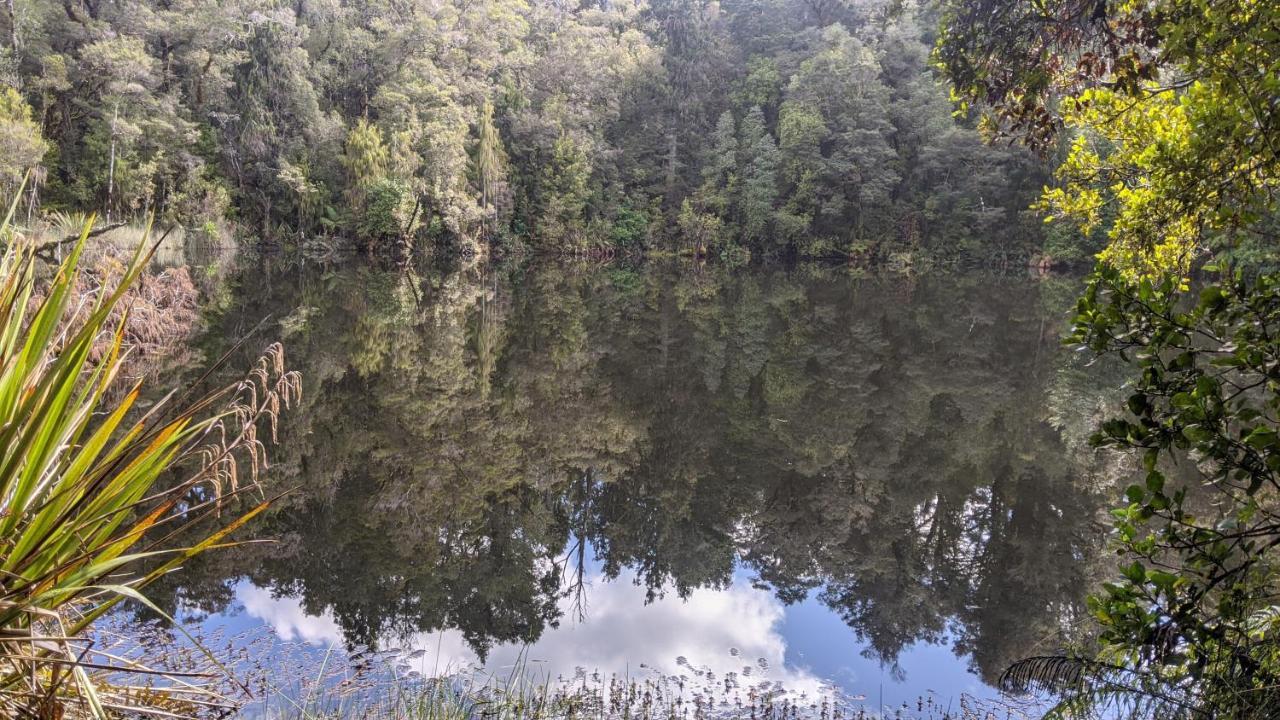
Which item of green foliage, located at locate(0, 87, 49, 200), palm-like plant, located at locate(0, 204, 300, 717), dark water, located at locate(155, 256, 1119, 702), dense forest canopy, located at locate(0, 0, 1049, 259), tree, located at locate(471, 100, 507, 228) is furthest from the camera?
tree, located at locate(471, 100, 507, 228)

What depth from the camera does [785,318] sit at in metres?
17.7

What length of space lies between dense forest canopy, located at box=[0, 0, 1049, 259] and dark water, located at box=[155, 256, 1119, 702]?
1815 cm

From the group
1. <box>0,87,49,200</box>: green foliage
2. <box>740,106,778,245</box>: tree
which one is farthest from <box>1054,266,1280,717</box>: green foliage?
<box>740,106,778,245</box>: tree

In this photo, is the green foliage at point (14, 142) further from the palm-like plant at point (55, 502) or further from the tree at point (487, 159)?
the palm-like plant at point (55, 502)

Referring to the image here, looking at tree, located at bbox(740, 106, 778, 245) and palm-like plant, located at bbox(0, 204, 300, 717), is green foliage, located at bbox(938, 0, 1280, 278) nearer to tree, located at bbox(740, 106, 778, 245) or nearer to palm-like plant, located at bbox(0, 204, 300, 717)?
palm-like plant, located at bbox(0, 204, 300, 717)

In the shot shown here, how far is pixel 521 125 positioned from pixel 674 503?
106 feet

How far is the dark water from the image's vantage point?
4660 millimetres

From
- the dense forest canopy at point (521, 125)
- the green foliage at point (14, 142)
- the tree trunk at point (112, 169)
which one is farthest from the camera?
the dense forest canopy at point (521, 125)

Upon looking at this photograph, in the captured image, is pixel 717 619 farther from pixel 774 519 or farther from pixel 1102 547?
pixel 1102 547

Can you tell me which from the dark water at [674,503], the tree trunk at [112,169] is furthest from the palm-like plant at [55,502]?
the tree trunk at [112,169]

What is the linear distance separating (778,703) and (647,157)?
130ft

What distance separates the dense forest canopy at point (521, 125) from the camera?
87.6 ft

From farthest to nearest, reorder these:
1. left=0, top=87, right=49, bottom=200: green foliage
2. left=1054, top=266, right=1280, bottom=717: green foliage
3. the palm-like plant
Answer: left=0, top=87, right=49, bottom=200: green foliage, left=1054, top=266, right=1280, bottom=717: green foliage, the palm-like plant

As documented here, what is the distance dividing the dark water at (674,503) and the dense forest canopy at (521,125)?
18.2 metres
